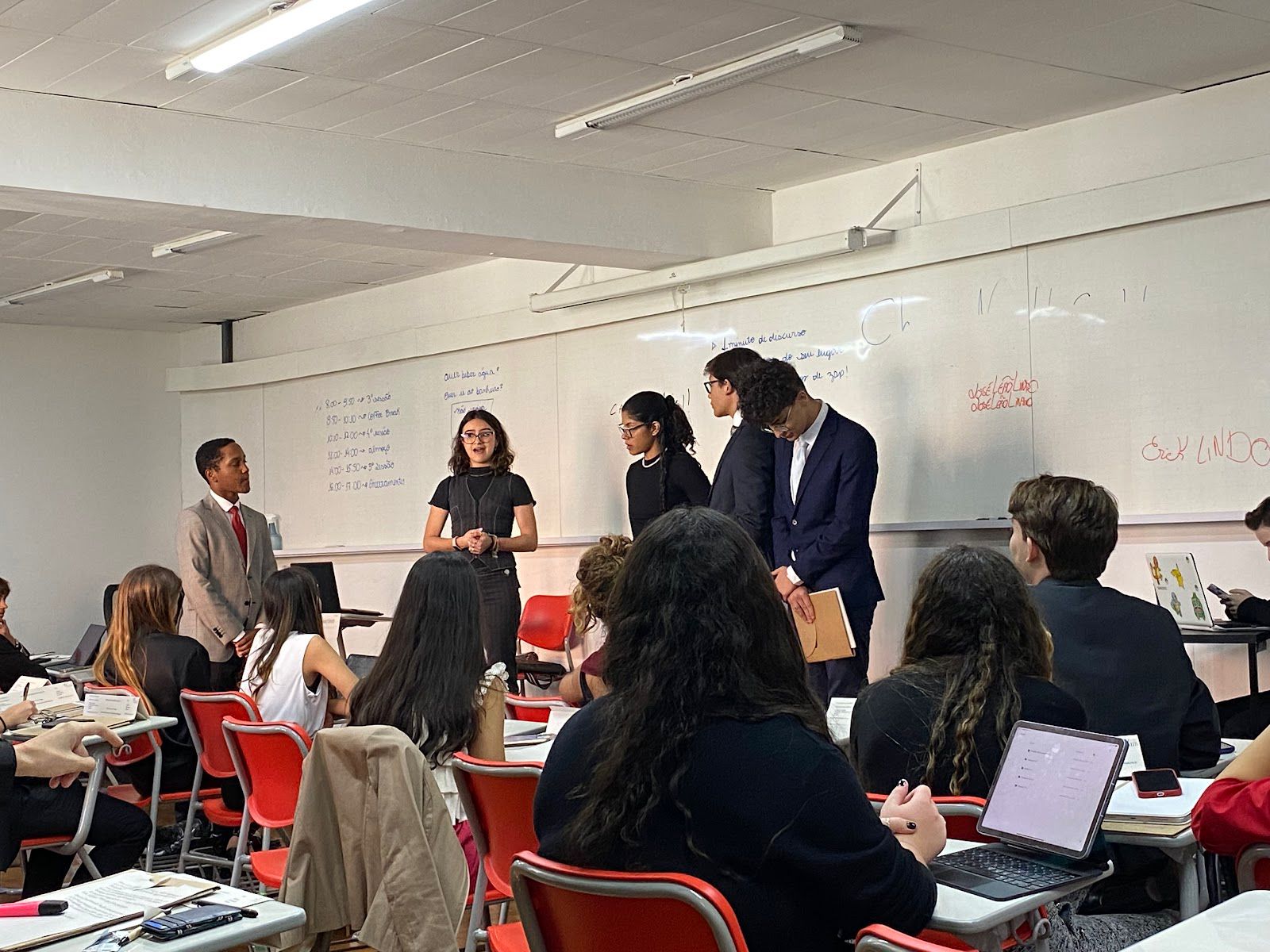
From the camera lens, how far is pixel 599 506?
7656 mm

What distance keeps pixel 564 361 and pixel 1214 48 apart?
3923 millimetres

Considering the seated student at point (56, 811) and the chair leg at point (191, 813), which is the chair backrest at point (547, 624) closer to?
the chair leg at point (191, 813)

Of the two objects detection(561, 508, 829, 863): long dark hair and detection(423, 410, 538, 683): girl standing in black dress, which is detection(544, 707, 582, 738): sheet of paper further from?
detection(423, 410, 538, 683): girl standing in black dress

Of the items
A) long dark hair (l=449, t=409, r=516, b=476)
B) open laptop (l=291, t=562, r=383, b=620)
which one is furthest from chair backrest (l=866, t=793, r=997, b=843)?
open laptop (l=291, t=562, r=383, b=620)

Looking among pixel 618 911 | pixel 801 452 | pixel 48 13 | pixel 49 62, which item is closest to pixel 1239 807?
pixel 618 911

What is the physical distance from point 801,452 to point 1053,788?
10.2 ft

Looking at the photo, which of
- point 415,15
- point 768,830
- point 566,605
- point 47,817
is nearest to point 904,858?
point 768,830

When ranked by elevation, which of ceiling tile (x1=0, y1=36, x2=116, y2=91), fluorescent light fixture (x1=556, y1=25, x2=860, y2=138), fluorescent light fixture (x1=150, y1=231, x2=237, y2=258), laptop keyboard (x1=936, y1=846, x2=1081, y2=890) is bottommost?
laptop keyboard (x1=936, y1=846, x2=1081, y2=890)

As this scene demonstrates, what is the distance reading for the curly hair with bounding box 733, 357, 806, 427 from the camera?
5121 millimetres

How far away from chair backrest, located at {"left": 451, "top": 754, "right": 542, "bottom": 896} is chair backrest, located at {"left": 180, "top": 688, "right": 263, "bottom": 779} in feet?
5.00

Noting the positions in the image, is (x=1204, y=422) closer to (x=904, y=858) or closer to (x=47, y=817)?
(x=904, y=858)

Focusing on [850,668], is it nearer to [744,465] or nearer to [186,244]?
[744,465]

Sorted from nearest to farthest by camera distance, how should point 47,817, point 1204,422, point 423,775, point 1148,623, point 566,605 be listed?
point 423,775 → point 1148,623 → point 47,817 → point 1204,422 → point 566,605

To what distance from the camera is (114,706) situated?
177 inches
